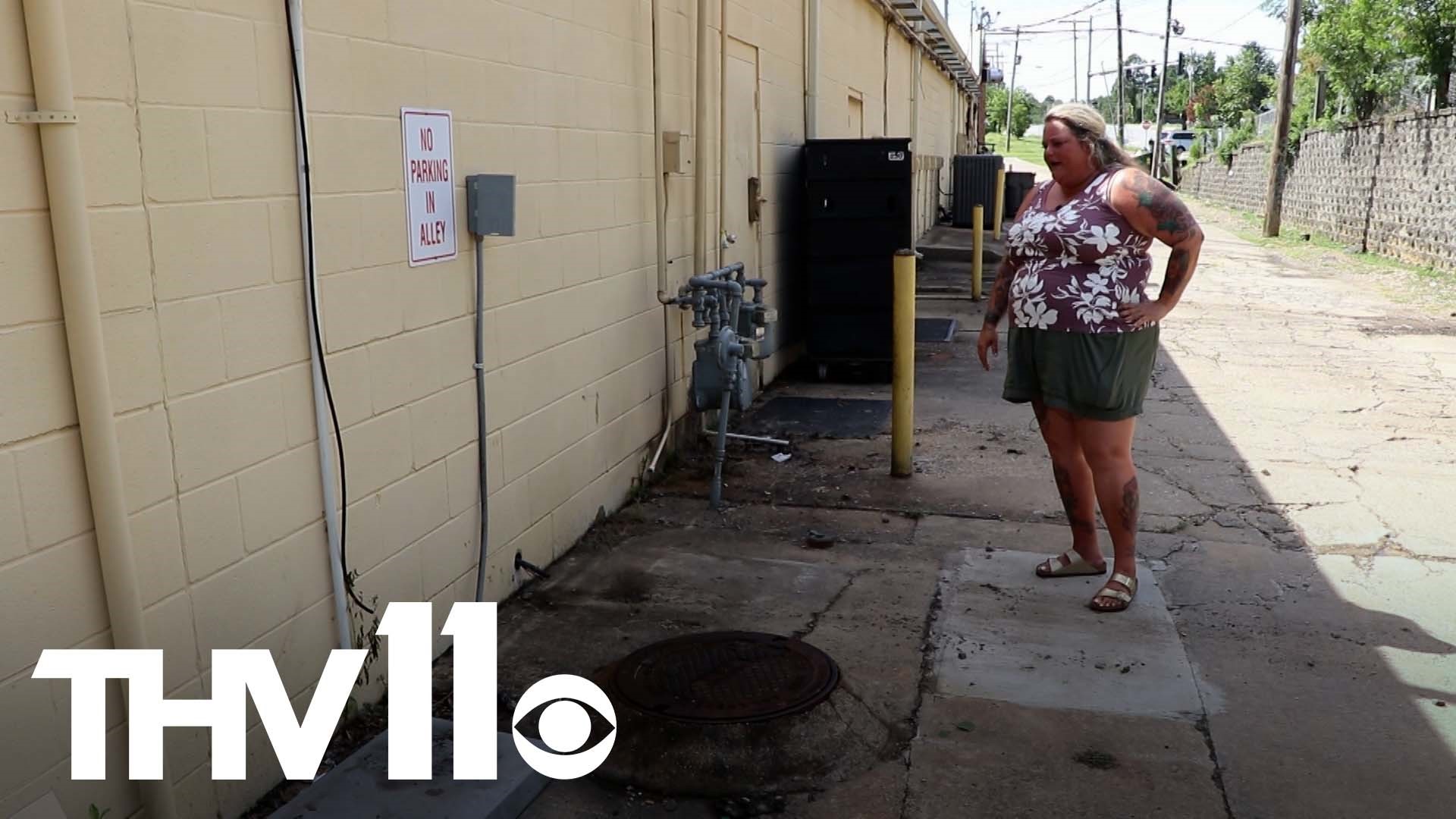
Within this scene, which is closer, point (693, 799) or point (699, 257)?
point (693, 799)

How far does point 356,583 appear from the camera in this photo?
3.34m

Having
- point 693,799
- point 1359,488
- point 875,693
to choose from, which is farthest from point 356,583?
point 1359,488

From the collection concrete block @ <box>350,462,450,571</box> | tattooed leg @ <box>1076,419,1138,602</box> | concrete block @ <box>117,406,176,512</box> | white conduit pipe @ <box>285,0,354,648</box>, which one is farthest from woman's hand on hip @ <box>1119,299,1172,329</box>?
concrete block @ <box>117,406,176,512</box>

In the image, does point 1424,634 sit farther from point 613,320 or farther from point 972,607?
point 613,320

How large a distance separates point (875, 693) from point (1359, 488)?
3.35m

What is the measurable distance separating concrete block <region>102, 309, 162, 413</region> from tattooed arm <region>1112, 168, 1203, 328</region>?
2.86 meters

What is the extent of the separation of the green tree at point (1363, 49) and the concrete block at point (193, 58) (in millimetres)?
18153

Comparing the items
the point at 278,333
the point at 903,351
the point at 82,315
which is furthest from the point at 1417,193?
the point at 82,315

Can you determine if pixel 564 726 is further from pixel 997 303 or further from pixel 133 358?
pixel 997 303

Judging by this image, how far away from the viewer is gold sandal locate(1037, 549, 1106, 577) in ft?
14.5

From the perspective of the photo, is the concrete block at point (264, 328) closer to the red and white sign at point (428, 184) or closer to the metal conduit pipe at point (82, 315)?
the metal conduit pipe at point (82, 315)

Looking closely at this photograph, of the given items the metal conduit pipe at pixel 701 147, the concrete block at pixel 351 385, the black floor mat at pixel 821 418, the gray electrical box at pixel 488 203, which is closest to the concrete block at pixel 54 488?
the concrete block at pixel 351 385

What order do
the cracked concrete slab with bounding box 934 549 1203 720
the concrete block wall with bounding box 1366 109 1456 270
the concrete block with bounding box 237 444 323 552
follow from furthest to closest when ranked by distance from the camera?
the concrete block wall with bounding box 1366 109 1456 270
the cracked concrete slab with bounding box 934 549 1203 720
the concrete block with bounding box 237 444 323 552

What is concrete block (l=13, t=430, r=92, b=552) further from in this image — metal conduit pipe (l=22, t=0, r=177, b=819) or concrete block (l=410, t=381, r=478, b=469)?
concrete block (l=410, t=381, r=478, b=469)
